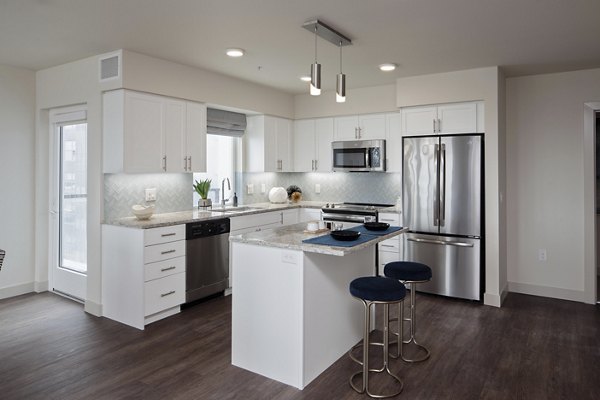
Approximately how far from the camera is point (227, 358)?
123 inches

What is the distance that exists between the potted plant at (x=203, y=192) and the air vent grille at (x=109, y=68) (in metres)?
1.57

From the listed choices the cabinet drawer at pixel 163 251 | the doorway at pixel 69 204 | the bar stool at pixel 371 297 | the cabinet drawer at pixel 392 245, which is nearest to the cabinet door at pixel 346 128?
the cabinet drawer at pixel 392 245

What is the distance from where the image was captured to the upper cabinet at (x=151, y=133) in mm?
3879

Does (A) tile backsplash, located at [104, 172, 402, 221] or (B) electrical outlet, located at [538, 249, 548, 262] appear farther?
(B) electrical outlet, located at [538, 249, 548, 262]

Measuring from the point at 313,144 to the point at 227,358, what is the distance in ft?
12.2

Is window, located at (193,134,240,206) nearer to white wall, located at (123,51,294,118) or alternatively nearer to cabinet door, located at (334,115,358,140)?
white wall, located at (123,51,294,118)

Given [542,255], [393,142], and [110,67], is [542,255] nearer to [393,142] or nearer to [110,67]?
[393,142]

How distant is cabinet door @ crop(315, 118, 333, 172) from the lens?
5.99m

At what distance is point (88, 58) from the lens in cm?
410

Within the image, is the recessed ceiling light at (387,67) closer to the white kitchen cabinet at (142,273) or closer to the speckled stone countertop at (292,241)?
the speckled stone countertop at (292,241)

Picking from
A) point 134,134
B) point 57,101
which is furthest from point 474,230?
point 57,101

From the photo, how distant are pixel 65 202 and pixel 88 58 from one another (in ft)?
5.44

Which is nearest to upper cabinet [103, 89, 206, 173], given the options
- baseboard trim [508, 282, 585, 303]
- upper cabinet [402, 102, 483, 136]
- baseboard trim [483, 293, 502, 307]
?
upper cabinet [402, 102, 483, 136]

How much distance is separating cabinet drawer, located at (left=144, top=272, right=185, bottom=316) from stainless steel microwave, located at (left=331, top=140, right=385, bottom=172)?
2.72 meters
